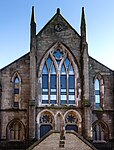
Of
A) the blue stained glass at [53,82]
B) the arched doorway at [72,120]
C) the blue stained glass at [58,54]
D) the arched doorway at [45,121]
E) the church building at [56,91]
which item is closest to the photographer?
the church building at [56,91]

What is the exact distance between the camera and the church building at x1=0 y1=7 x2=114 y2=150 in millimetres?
35031

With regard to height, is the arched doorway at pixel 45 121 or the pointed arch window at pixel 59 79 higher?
the pointed arch window at pixel 59 79

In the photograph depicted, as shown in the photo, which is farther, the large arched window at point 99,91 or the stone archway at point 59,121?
the large arched window at point 99,91

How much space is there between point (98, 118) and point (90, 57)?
658 cm

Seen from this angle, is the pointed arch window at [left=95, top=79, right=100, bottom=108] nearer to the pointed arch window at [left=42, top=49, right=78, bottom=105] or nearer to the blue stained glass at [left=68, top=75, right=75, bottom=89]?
the pointed arch window at [left=42, top=49, right=78, bottom=105]

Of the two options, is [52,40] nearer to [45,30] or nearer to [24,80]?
[45,30]

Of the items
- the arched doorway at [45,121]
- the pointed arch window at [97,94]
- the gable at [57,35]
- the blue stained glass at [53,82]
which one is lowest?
the arched doorway at [45,121]

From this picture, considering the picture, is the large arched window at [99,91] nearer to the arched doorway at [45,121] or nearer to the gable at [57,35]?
the gable at [57,35]

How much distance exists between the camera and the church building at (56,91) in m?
35.0

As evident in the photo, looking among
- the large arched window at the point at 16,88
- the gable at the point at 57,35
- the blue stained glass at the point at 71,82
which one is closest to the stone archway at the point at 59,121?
the blue stained glass at the point at 71,82

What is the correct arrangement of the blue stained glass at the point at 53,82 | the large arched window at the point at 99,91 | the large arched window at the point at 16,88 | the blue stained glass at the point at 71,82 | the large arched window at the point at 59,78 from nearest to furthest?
the large arched window at the point at 16,88 < the large arched window at the point at 59,78 < the blue stained glass at the point at 53,82 < the blue stained glass at the point at 71,82 < the large arched window at the point at 99,91

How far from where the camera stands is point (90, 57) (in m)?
38.0

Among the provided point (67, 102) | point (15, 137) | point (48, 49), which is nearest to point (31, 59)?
point (48, 49)

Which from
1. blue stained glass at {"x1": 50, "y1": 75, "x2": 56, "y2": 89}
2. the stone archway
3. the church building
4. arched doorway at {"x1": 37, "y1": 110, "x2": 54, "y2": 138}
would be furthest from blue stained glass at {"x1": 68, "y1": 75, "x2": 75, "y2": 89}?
arched doorway at {"x1": 37, "y1": 110, "x2": 54, "y2": 138}
